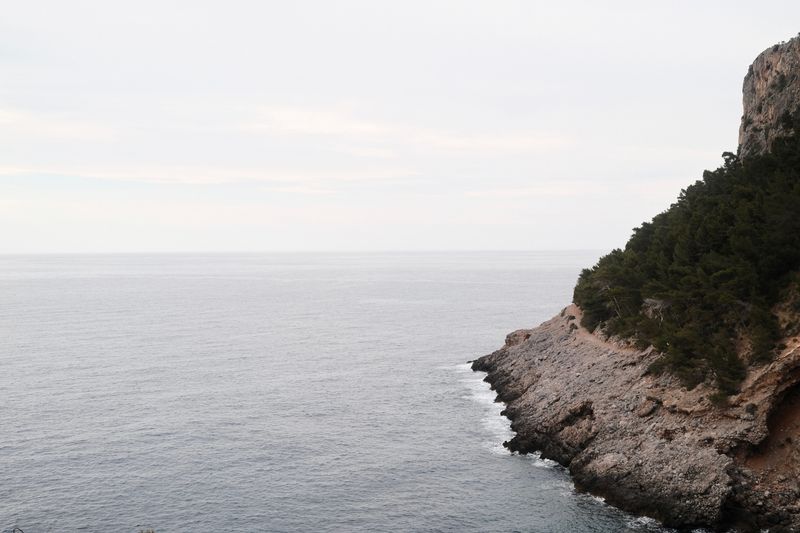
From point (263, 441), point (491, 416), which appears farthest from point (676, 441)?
point (263, 441)

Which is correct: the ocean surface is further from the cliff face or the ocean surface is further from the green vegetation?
the cliff face

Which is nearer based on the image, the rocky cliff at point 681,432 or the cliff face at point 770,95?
the rocky cliff at point 681,432

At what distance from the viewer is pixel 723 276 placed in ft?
168

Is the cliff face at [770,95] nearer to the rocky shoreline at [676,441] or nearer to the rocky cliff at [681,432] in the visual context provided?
the rocky cliff at [681,432]

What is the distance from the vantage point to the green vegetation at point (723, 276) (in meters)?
47.8

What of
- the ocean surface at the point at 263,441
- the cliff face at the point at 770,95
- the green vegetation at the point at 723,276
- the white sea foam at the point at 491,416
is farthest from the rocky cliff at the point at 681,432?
the ocean surface at the point at 263,441

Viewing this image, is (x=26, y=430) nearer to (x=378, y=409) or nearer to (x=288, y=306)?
(x=378, y=409)

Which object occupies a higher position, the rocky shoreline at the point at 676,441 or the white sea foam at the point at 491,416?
the rocky shoreline at the point at 676,441

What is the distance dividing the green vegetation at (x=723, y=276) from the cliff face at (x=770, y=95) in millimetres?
3252

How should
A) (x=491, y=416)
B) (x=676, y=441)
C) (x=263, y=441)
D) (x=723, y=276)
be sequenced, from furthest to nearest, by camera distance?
(x=491, y=416)
(x=263, y=441)
(x=723, y=276)
(x=676, y=441)

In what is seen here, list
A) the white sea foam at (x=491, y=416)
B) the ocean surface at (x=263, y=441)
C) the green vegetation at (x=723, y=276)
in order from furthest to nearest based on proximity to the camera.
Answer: the white sea foam at (x=491, y=416) < the green vegetation at (x=723, y=276) < the ocean surface at (x=263, y=441)

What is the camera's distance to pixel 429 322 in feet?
474

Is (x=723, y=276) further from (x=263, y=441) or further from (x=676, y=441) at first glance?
(x=263, y=441)

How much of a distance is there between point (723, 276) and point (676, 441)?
14277mm
